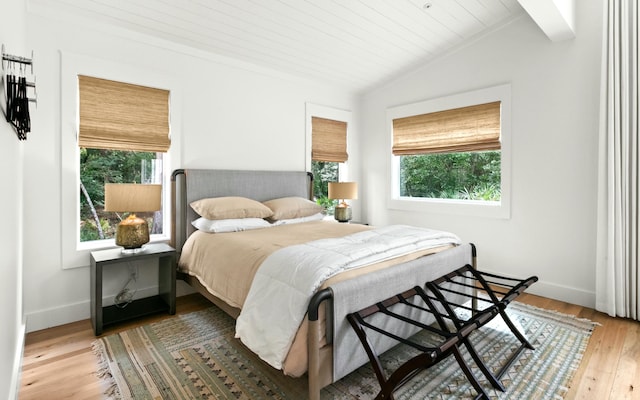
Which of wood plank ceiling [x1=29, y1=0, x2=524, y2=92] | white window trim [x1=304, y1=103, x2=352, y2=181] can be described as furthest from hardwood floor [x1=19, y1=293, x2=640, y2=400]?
white window trim [x1=304, y1=103, x2=352, y2=181]

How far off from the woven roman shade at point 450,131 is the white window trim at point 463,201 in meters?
0.06

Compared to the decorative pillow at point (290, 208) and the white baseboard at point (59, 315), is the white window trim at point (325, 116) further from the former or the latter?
the white baseboard at point (59, 315)

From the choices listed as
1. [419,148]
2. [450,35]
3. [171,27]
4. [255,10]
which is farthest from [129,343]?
[450,35]

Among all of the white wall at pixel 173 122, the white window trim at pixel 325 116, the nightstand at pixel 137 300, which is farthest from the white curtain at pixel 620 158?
the nightstand at pixel 137 300

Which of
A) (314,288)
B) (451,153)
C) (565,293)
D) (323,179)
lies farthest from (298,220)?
(565,293)

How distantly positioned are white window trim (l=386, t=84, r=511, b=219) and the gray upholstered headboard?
5.02 ft

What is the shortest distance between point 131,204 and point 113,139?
705 mm

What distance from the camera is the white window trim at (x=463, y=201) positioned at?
3615 millimetres

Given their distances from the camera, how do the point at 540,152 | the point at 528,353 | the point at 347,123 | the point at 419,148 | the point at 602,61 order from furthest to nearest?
the point at 347,123
the point at 419,148
the point at 540,152
the point at 602,61
the point at 528,353

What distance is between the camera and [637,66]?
107 inches

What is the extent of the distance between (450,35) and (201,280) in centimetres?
360

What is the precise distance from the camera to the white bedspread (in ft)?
5.48

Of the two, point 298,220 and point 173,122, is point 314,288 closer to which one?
point 298,220

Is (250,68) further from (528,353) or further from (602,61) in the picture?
(528,353)
